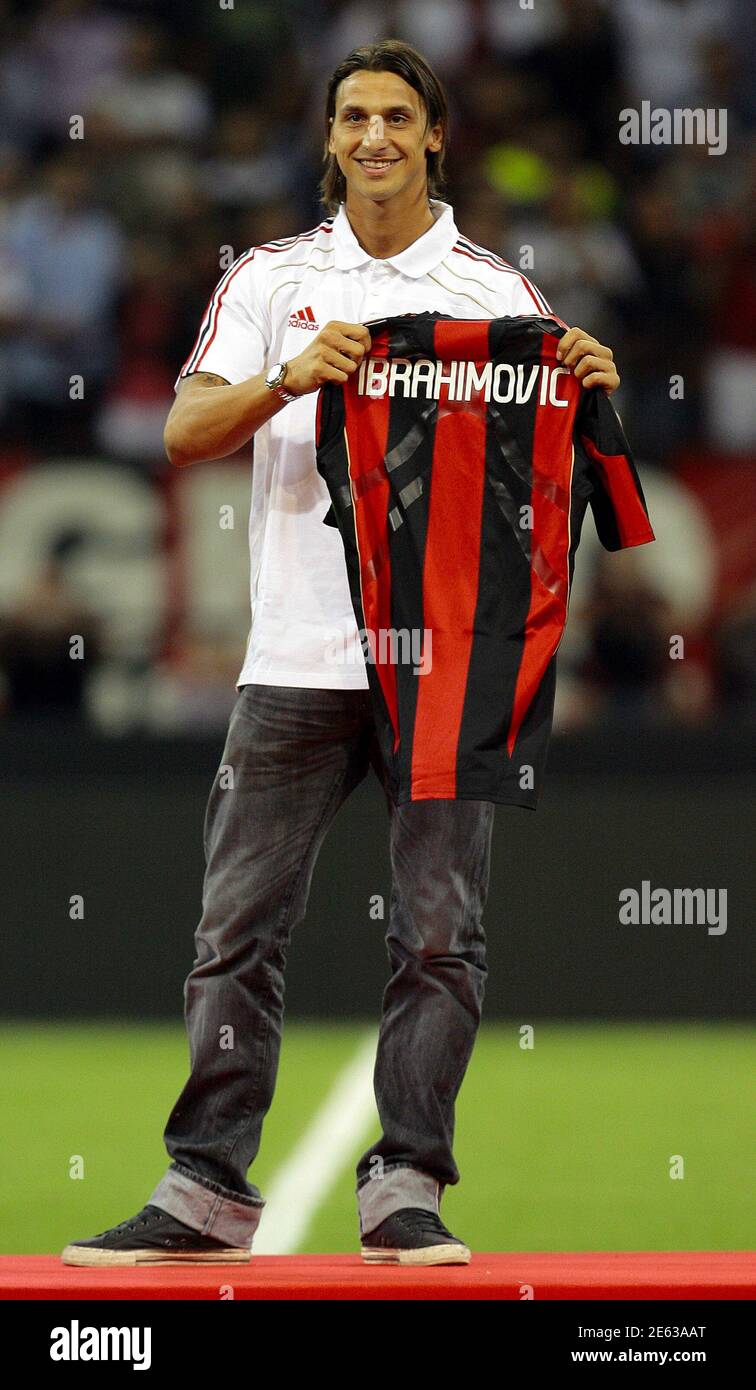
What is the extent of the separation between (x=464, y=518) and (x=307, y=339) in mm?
476

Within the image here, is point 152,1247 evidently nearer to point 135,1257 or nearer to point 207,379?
point 135,1257

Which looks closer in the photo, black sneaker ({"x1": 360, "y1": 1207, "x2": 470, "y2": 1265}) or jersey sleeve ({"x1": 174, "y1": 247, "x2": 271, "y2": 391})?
black sneaker ({"x1": 360, "y1": 1207, "x2": 470, "y2": 1265})

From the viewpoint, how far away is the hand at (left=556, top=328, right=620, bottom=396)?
421cm

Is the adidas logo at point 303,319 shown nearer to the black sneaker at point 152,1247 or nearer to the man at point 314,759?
the man at point 314,759

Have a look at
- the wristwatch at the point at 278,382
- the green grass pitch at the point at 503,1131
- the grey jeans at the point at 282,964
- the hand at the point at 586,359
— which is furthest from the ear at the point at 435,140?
the green grass pitch at the point at 503,1131

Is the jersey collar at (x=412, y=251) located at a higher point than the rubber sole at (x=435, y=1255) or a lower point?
higher

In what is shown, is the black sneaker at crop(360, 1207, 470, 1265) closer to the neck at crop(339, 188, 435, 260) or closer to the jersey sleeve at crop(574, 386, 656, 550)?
the jersey sleeve at crop(574, 386, 656, 550)

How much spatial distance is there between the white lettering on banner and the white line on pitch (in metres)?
2.03

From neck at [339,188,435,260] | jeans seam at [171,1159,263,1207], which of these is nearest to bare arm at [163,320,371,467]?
neck at [339,188,435,260]

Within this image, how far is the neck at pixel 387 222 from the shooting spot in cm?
436

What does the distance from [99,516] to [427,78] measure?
5979 millimetres

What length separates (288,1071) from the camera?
8500 millimetres

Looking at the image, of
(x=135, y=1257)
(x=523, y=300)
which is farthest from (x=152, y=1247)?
(x=523, y=300)

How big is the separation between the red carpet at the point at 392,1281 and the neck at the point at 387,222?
6.40ft
